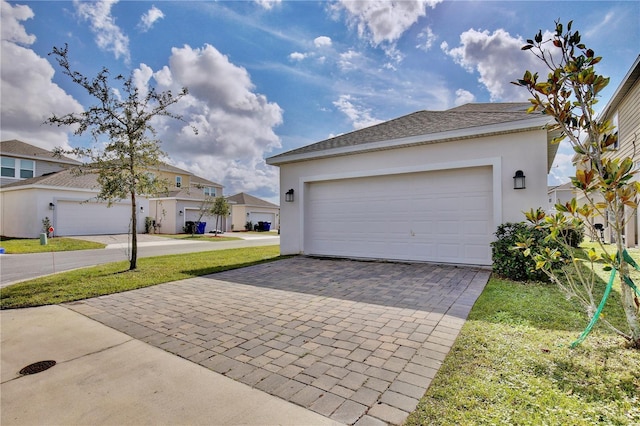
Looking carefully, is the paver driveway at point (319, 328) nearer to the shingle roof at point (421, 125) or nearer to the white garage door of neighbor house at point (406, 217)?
the white garage door of neighbor house at point (406, 217)

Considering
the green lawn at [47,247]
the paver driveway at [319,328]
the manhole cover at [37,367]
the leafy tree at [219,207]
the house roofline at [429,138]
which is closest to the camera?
Answer: the paver driveway at [319,328]

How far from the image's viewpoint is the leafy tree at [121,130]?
24.4 ft

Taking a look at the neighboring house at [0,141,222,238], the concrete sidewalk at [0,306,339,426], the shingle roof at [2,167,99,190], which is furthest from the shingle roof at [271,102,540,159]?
the shingle roof at [2,167,99,190]

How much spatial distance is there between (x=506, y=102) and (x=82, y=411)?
1488 cm

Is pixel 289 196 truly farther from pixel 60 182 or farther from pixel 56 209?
pixel 60 182

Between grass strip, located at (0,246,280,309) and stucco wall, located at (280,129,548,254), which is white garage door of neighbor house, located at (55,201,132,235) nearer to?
grass strip, located at (0,246,280,309)

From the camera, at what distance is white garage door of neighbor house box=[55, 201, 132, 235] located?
18750mm

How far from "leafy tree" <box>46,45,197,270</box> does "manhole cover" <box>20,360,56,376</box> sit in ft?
18.1

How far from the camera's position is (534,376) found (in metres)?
2.49

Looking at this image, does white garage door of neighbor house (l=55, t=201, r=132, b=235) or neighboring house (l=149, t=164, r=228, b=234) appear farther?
neighboring house (l=149, t=164, r=228, b=234)

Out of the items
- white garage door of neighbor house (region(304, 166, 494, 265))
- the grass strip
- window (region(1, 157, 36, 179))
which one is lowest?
the grass strip

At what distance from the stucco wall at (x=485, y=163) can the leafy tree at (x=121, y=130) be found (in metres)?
4.39

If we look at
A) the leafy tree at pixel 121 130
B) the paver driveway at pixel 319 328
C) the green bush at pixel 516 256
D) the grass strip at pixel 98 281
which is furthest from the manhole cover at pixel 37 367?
the green bush at pixel 516 256

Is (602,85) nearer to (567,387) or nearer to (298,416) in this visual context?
(567,387)
